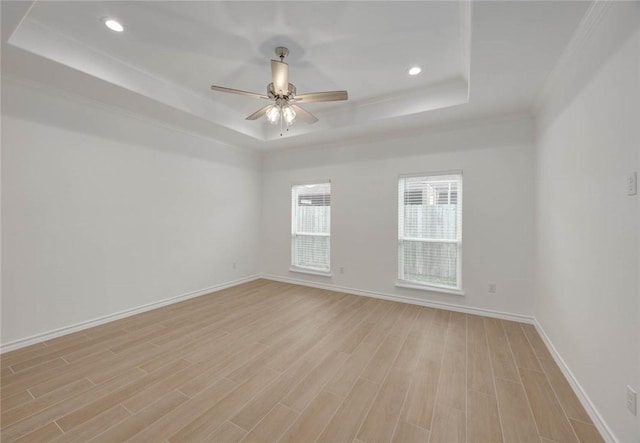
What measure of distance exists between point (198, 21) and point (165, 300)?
3.60 meters

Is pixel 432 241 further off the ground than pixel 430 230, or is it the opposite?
pixel 430 230

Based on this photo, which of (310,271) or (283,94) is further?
(310,271)

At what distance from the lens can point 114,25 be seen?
2.25m

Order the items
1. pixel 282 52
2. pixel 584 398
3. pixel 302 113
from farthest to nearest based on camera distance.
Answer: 1. pixel 302 113
2. pixel 282 52
3. pixel 584 398

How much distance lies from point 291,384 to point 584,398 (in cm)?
214

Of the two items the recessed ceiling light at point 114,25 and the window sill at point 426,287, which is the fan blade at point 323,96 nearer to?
the recessed ceiling light at point 114,25

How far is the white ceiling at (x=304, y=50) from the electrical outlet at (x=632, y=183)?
3.93 feet

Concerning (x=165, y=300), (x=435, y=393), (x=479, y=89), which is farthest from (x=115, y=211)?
(x=479, y=89)

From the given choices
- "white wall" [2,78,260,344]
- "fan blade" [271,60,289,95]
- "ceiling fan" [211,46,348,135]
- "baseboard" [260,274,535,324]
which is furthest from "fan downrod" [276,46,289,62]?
"baseboard" [260,274,535,324]

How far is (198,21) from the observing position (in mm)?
2211

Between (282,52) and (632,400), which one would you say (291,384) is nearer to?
(632,400)

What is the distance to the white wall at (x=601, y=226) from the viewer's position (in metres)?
1.40

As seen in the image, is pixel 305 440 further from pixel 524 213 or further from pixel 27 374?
pixel 524 213

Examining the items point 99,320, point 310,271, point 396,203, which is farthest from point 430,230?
point 99,320
